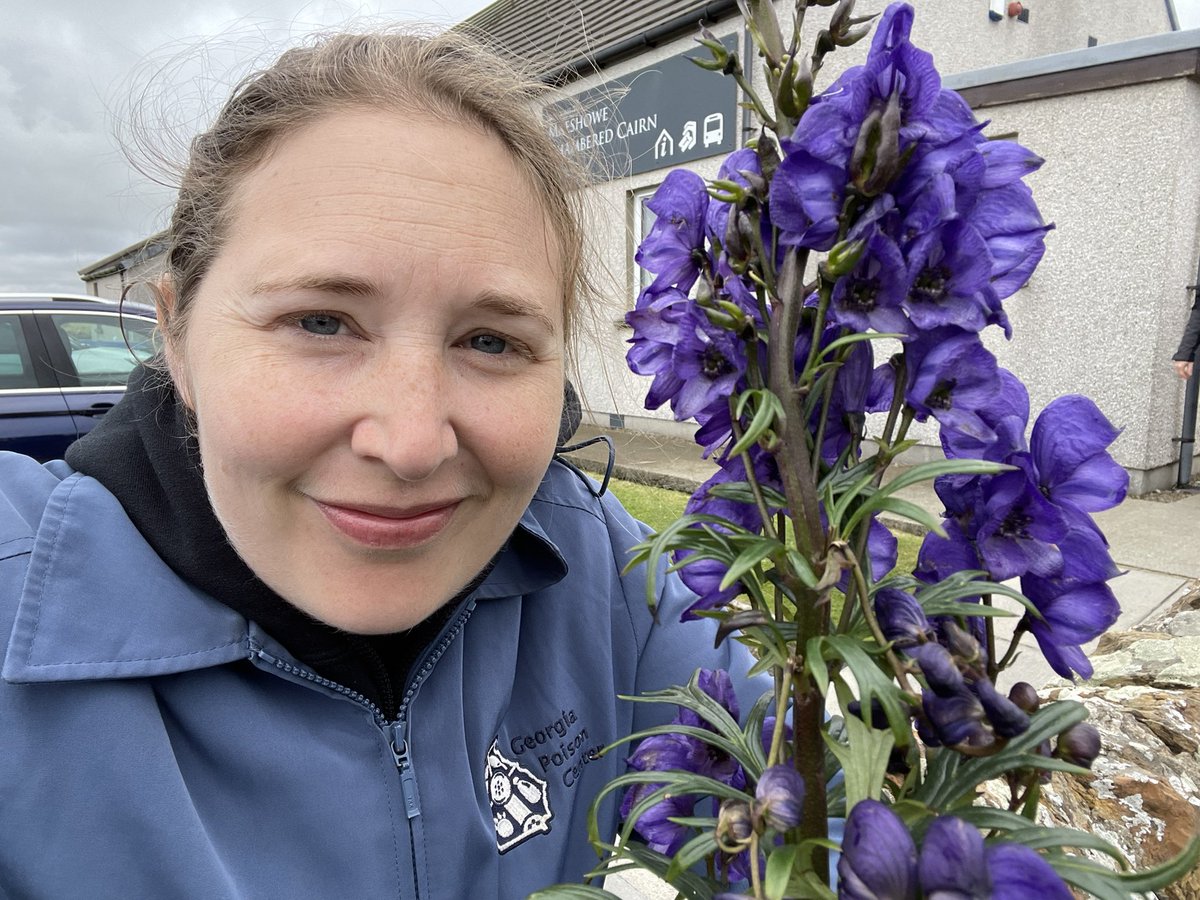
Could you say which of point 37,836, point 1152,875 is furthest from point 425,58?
point 1152,875

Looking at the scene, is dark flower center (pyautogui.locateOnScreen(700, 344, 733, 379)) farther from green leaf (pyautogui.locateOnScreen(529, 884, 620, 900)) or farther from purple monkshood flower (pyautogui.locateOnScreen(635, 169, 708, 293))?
green leaf (pyautogui.locateOnScreen(529, 884, 620, 900))

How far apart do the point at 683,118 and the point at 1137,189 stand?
4.58m

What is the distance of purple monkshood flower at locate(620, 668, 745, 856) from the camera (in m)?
0.89

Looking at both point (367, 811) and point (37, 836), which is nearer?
point (37, 836)

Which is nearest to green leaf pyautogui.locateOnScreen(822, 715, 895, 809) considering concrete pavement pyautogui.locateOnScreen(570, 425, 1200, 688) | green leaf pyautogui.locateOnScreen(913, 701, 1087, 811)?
green leaf pyautogui.locateOnScreen(913, 701, 1087, 811)

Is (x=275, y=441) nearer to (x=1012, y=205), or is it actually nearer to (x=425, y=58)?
(x=425, y=58)

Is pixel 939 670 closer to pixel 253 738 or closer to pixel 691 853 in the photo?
pixel 691 853

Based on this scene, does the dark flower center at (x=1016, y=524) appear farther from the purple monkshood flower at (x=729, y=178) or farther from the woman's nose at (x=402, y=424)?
the woman's nose at (x=402, y=424)

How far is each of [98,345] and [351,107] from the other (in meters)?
6.02

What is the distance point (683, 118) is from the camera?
9.15 m

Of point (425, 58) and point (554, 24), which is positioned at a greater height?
point (554, 24)

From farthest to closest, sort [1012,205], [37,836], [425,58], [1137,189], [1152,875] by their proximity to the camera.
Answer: [1137,189] < [425,58] < [37,836] < [1012,205] < [1152,875]

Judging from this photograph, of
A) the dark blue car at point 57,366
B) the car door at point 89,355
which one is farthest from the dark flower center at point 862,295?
the car door at point 89,355

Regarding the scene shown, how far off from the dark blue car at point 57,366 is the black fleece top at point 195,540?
14.9 ft
